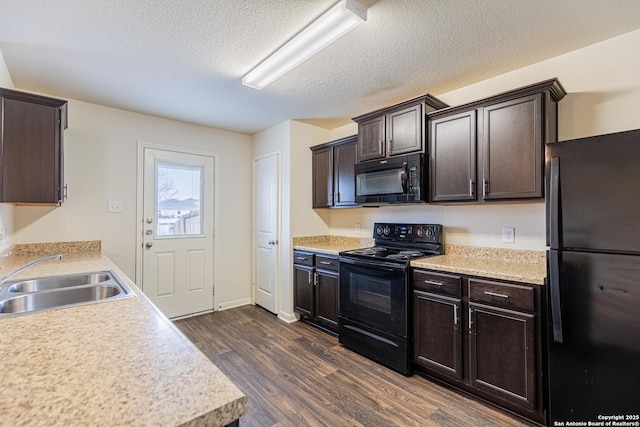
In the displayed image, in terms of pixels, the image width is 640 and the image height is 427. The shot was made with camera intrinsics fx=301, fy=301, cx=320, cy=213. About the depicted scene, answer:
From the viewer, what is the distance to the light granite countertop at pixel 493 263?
192 cm

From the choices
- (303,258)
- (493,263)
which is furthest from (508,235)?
(303,258)

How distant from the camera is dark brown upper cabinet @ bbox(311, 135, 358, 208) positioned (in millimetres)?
3332

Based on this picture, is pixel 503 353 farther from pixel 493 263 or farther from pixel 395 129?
pixel 395 129

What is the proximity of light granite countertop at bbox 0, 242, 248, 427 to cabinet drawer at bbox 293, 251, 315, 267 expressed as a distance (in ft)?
7.28

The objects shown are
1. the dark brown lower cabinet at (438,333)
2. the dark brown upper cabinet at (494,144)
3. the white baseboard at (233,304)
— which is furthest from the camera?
the white baseboard at (233,304)

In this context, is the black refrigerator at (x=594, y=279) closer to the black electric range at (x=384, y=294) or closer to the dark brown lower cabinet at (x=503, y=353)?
the dark brown lower cabinet at (x=503, y=353)

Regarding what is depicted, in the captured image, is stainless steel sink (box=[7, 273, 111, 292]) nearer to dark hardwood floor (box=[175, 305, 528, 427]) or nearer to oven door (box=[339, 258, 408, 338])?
dark hardwood floor (box=[175, 305, 528, 427])

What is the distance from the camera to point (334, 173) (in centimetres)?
352

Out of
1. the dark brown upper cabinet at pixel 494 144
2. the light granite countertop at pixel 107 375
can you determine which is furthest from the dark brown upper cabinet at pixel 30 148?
the dark brown upper cabinet at pixel 494 144

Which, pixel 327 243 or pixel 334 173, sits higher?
pixel 334 173

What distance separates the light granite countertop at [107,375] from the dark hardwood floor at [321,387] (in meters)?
1.26

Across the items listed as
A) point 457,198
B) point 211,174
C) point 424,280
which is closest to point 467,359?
point 424,280

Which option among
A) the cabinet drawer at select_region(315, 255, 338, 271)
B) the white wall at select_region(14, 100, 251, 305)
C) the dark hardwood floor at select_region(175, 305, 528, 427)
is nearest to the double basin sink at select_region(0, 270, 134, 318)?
the dark hardwood floor at select_region(175, 305, 528, 427)

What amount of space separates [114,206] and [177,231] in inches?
28.1
